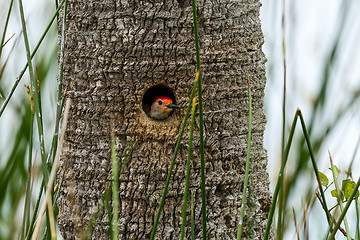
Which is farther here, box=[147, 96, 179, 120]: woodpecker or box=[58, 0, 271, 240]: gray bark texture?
box=[147, 96, 179, 120]: woodpecker

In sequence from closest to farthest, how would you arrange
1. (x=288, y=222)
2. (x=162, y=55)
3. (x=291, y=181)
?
1. (x=162, y=55)
2. (x=291, y=181)
3. (x=288, y=222)

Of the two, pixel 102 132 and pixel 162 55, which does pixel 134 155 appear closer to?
pixel 102 132

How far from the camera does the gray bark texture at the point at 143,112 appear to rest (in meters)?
2.65

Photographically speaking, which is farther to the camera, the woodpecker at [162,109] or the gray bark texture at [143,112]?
the woodpecker at [162,109]

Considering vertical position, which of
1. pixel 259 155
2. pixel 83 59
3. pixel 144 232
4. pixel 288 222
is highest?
pixel 83 59

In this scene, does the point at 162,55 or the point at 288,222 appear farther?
the point at 288,222

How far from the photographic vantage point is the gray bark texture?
2648 millimetres

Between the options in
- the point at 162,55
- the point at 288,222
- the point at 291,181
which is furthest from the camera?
the point at 288,222

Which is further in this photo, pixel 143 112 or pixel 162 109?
pixel 162 109

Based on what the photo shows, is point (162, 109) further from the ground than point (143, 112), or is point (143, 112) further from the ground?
point (162, 109)

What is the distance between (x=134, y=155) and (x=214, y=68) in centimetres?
55

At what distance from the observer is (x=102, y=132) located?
269 cm

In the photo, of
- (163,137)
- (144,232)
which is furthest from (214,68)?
(144,232)

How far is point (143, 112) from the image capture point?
2.70 meters
